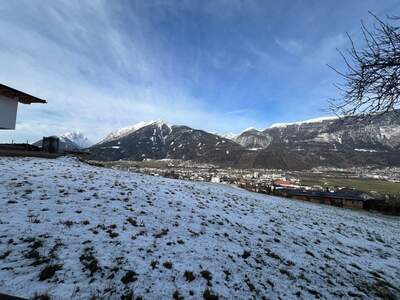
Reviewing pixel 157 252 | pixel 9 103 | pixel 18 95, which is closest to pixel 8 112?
pixel 9 103

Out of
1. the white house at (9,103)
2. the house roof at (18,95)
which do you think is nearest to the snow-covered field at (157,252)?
the house roof at (18,95)

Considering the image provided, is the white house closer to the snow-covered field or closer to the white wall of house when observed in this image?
the white wall of house

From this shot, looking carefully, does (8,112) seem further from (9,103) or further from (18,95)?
(18,95)

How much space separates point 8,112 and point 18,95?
205 centimetres

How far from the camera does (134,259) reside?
19.9 feet

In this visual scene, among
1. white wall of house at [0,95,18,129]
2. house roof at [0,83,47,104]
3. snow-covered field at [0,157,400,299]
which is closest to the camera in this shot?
snow-covered field at [0,157,400,299]

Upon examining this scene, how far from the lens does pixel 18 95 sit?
71.9 feet

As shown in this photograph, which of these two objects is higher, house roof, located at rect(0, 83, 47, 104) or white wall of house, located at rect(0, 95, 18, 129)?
house roof, located at rect(0, 83, 47, 104)

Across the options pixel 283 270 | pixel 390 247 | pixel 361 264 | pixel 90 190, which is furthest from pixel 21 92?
pixel 390 247

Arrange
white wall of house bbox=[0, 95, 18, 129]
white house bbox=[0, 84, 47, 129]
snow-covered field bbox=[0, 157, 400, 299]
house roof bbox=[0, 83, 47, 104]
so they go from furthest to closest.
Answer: white wall of house bbox=[0, 95, 18, 129], white house bbox=[0, 84, 47, 129], house roof bbox=[0, 83, 47, 104], snow-covered field bbox=[0, 157, 400, 299]

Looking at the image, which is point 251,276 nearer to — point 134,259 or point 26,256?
point 134,259

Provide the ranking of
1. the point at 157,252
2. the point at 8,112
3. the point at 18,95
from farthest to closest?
the point at 8,112 < the point at 18,95 < the point at 157,252

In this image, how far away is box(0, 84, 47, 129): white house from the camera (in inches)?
824

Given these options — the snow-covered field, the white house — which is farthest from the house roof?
the snow-covered field
